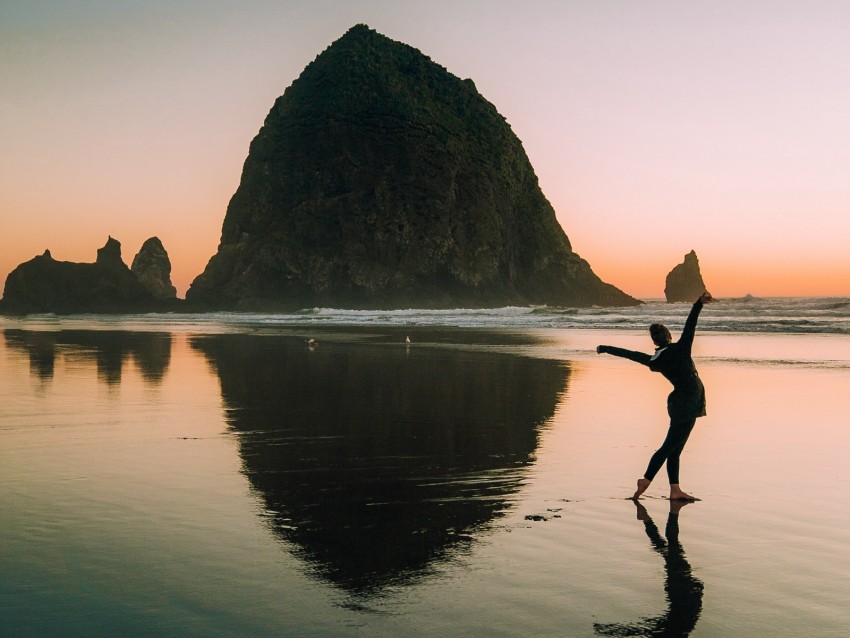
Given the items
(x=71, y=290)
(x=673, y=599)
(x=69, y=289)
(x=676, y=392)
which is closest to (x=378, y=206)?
(x=71, y=290)

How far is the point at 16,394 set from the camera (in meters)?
14.1

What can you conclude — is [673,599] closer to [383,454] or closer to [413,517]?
[413,517]

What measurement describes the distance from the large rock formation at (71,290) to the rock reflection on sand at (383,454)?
11301 centimetres

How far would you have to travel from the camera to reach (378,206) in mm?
125688

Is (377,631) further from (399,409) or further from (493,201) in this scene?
(493,201)

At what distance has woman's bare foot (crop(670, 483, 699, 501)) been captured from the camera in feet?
22.5

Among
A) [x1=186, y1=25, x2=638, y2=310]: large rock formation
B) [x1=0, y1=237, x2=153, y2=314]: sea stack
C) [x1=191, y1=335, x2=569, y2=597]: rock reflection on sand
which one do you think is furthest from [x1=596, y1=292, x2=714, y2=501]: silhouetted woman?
[x1=0, y1=237, x2=153, y2=314]: sea stack

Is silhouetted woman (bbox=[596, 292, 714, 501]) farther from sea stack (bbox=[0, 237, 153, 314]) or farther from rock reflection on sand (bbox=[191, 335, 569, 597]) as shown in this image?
sea stack (bbox=[0, 237, 153, 314])

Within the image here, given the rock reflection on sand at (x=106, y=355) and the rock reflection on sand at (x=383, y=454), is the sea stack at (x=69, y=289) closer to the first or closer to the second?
the rock reflection on sand at (x=106, y=355)

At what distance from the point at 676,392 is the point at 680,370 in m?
0.24

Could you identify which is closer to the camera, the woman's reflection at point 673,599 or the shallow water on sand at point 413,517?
the woman's reflection at point 673,599

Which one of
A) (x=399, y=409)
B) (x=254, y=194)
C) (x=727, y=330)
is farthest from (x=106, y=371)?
(x=254, y=194)

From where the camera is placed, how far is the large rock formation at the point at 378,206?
406ft

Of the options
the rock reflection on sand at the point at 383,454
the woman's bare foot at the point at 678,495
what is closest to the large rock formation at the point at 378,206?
the rock reflection on sand at the point at 383,454
